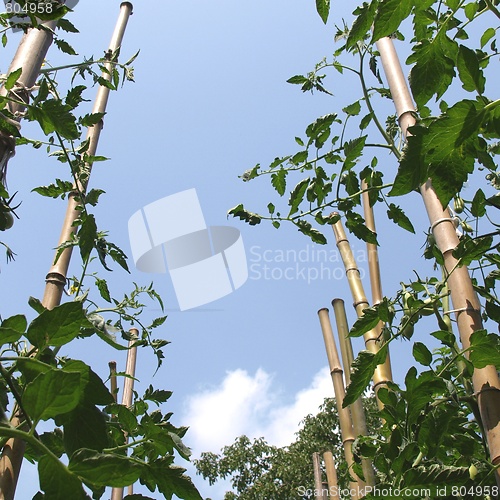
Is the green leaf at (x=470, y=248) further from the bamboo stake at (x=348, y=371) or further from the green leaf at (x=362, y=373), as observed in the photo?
the bamboo stake at (x=348, y=371)

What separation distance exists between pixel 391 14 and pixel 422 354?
62 cm

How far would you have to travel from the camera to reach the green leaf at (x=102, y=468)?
1.49 ft

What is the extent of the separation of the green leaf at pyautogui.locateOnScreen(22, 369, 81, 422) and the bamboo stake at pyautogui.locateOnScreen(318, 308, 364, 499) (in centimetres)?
202

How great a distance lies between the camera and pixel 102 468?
0.46 metres

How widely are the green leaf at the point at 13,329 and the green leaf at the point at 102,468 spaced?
0.17 meters

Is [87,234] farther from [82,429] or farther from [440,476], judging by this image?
[440,476]

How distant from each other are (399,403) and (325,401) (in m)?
10.3

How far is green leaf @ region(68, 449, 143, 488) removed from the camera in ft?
1.49

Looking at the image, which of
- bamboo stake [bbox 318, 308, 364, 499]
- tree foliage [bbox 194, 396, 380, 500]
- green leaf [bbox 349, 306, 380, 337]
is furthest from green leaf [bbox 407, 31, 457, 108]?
tree foliage [bbox 194, 396, 380, 500]

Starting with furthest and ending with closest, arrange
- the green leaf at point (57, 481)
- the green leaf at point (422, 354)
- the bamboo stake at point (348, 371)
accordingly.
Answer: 1. the bamboo stake at point (348, 371)
2. the green leaf at point (422, 354)
3. the green leaf at point (57, 481)

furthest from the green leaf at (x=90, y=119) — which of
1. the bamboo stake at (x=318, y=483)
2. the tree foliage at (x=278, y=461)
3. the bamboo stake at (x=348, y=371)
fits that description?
the tree foliage at (x=278, y=461)

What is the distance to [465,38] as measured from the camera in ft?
4.42

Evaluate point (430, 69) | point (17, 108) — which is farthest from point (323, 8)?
point (17, 108)

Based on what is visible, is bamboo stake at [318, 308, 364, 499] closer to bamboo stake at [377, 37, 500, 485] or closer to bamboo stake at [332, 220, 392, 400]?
bamboo stake at [332, 220, 392, 400]
